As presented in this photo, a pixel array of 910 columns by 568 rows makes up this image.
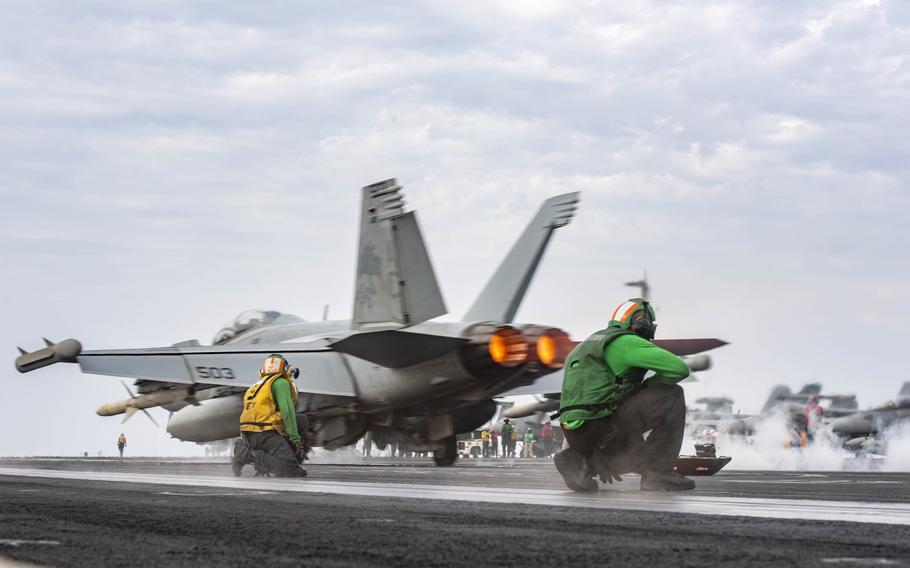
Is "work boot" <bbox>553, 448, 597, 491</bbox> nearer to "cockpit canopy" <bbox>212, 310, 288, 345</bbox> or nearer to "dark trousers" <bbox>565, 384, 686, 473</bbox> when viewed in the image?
"dark trousers" <bbox>565, 384, 686, 473</bbox>

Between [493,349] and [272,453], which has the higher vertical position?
[493,349]

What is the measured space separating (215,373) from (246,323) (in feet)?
8.83

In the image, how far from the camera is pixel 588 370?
8922 mm

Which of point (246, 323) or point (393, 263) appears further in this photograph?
point (246, 323)

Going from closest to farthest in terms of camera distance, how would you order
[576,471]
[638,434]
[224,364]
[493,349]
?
[638,434], [576,471], [493,349], [224,364]

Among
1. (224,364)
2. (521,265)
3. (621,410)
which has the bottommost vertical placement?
(621,410)

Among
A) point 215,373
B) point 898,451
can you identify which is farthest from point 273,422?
point 898,451

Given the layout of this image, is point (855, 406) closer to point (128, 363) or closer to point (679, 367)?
point (128, 363)

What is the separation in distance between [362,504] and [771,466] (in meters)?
29.8

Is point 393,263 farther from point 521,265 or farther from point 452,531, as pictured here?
point 452,531

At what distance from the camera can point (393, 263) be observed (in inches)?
623

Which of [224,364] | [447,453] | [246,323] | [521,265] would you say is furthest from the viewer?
[246,323]

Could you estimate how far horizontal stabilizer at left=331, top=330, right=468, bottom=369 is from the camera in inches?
607

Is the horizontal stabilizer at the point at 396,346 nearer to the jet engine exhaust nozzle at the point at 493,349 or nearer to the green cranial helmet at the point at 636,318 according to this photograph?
the jet engine exhaust nozzle at the point at 493,349
